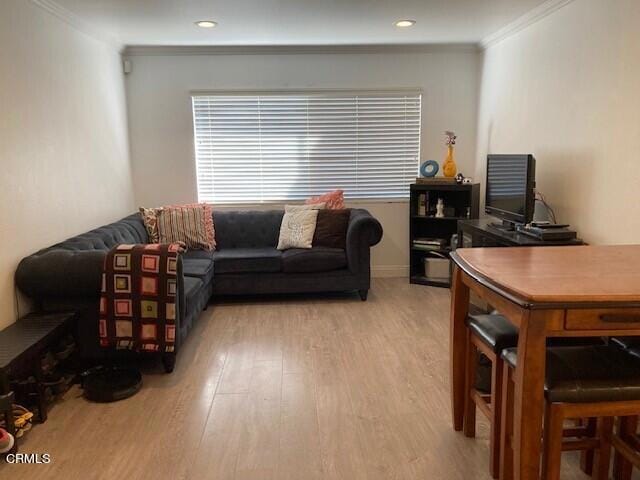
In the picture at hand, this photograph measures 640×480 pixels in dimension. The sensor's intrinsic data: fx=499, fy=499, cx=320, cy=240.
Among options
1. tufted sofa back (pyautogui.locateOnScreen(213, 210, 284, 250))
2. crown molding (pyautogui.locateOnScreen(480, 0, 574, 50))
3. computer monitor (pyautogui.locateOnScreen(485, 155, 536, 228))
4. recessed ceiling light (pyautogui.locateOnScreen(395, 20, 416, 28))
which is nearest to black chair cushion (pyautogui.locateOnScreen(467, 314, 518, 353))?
computer monitor (pyautogui.locateOnScreen(485, 155, 536, 228))

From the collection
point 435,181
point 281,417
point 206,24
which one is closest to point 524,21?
point 435,181

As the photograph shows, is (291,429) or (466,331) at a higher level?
(466,331)

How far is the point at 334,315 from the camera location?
410 centimetres

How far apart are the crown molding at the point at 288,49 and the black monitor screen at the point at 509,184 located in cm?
154

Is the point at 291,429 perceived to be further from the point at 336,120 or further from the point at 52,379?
the point at 336,120

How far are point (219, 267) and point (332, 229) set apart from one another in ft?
3.53

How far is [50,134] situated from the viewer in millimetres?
3355

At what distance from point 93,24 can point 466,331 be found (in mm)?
3660

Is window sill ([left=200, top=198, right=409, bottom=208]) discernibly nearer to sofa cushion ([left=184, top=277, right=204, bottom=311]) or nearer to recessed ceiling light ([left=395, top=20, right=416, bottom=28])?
sofa cushion ([left=184, top=277, right=204, bottom=311])

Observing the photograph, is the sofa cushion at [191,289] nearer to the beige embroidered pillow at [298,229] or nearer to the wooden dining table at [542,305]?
the beige embroidered pillow at [298,229]

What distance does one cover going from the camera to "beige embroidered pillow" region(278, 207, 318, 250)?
4543 mm

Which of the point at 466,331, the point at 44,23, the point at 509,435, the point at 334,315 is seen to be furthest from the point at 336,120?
the point at 509,435

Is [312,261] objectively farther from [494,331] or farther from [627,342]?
[627,342]

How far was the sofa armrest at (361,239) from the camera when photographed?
429cm
